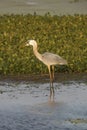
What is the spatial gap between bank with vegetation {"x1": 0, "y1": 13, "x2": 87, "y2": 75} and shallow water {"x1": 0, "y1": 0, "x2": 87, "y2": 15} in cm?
358

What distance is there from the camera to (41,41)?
50.6ft

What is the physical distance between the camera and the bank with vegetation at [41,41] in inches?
528

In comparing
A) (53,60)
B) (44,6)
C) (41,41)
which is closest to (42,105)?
(53,60)

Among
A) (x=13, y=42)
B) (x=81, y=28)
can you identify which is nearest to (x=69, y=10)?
(x=81, y=28)

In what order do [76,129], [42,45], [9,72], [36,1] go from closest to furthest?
[76,129]
[9,72]
[42,45]
[36,1]

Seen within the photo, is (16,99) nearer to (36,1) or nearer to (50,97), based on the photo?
(50,97)

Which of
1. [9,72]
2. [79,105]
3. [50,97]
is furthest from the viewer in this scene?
[9,72]

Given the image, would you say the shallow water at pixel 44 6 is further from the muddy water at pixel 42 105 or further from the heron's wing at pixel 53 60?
the muddy water at pixel 42 105

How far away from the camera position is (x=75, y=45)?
49.0 feet

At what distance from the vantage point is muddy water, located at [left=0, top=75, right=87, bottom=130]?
944 centimetres

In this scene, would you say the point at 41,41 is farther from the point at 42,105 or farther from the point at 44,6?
the point at 44,6

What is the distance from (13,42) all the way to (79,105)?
5.16 m

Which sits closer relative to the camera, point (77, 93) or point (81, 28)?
point (77, 93)

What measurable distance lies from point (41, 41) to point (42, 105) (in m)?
4.89
